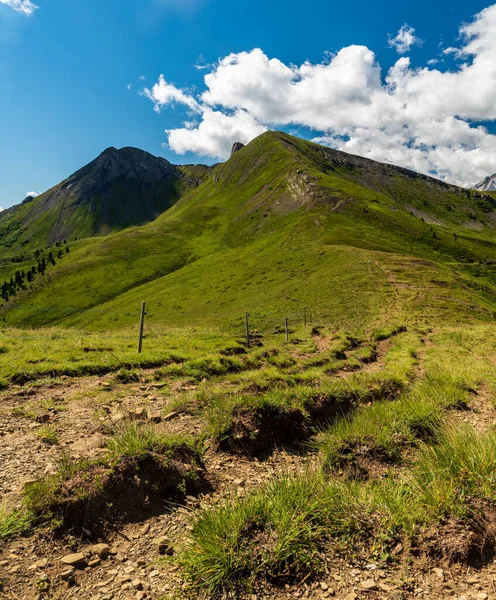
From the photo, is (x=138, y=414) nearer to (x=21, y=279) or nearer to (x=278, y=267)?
(x=278, y=267)

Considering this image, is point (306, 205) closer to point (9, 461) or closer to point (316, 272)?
point (316, 272)

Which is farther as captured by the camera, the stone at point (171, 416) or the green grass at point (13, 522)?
the stone at point (171, 416)

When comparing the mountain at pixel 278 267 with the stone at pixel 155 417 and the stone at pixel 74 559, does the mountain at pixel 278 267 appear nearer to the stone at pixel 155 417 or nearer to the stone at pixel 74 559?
the stone at pixel 155 417

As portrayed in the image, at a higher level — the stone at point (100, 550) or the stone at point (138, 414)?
the stone at point (138, 414)

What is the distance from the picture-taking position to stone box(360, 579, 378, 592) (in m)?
3.95

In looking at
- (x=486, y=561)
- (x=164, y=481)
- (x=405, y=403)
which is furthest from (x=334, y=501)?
(x=405, y=403)

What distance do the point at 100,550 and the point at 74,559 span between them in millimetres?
352

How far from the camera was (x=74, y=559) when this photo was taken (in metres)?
4.61

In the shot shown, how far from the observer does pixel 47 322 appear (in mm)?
90000

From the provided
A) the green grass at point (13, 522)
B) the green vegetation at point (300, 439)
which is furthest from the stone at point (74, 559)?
the green grass at point (13, 522)

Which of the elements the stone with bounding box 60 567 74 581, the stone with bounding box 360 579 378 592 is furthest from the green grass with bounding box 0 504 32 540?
the stone with bounding box 360 579 378 592

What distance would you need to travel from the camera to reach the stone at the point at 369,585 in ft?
13.0

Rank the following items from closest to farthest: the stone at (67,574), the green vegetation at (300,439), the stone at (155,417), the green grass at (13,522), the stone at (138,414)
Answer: the stone at (67,574), the green vegetation at (300,439), the green grass at (13,522), the stone at (138,414), the stone at (155,417)

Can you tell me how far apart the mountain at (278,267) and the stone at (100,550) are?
120 feet
